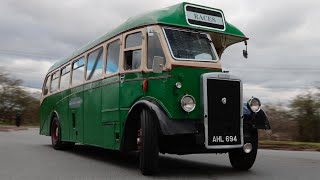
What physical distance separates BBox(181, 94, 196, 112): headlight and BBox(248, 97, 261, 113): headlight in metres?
1.33

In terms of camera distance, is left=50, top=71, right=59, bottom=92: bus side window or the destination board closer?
the destination board

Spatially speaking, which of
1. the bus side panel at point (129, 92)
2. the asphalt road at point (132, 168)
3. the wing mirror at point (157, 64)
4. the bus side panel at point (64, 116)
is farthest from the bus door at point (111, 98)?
the bus side panel at point (64, 116)

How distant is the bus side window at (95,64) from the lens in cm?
1079

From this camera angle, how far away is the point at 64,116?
1389 cm

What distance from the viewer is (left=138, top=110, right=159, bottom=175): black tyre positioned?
785cm

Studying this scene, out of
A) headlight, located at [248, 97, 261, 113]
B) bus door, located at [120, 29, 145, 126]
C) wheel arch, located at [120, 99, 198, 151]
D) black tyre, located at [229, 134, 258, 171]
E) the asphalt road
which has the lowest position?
the asphalt road

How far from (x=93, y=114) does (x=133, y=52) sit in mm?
2578

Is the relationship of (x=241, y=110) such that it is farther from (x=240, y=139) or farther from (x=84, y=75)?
(x=84, y=75)

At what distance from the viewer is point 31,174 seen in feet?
28.2

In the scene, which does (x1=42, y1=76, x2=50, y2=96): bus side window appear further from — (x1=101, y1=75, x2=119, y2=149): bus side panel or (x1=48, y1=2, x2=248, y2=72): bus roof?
(x1=48, y1=2, x2=248, y2=72): bus roof

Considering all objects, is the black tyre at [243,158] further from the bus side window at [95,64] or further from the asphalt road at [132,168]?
the bus side window at [95,64]

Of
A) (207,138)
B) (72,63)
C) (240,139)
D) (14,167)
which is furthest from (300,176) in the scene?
(72,63)

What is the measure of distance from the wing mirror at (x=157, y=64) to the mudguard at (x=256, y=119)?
1896mm

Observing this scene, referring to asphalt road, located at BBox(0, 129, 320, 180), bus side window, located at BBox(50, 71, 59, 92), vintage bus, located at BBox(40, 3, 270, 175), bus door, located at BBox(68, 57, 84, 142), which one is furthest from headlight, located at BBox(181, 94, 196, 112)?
bus side window, located at BBox(50, 71, 59, 92)
